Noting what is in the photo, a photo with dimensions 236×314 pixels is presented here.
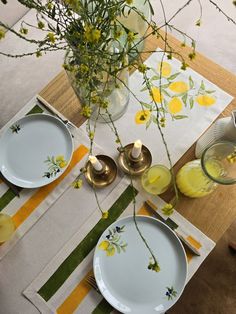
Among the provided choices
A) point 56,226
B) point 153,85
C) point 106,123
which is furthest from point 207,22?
point 56,226

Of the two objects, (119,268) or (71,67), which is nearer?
(71,67)

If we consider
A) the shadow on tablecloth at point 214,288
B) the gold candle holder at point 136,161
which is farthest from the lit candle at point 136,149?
the shadow on tablecloth at point 214,288

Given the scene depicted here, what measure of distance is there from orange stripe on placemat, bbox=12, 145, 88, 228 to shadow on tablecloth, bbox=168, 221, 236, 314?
29.4 inches

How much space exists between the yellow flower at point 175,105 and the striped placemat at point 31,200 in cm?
26

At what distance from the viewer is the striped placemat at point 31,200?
0.87m

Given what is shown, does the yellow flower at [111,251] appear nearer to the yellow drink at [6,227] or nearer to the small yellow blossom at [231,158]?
the yellow drink at [6,227]

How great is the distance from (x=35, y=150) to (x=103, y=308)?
46 centimetres

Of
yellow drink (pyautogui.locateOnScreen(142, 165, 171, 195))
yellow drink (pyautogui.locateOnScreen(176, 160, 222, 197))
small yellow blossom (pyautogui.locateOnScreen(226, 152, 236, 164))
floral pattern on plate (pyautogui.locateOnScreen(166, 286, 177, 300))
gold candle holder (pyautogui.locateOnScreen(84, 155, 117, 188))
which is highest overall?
small yellow blossom (pyautogui.locateOnScreen(226, 152, 236, 164))

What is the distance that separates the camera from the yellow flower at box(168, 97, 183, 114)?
95 centimetres

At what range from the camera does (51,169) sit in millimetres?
913

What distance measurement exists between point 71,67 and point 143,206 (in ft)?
1.35

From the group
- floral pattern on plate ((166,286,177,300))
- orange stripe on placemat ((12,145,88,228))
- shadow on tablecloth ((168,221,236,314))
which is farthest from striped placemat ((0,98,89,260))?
shadow on tablecloth ((168,221,236,314))

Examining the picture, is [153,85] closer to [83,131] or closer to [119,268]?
[83,131]

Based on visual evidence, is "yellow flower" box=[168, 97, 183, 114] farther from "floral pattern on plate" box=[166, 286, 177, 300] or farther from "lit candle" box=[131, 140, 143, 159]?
"floral pattern on plate" box=[166, 286, 177, 300]
